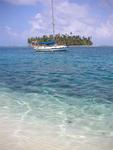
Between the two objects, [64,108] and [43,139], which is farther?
[64,108]

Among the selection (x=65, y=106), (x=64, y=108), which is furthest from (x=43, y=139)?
(x=65, y=106)

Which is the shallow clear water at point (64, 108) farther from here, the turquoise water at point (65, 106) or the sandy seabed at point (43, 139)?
the sandy seabed at point (43, 139)

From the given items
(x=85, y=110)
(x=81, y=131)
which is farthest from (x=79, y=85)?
(x=81, y=131)

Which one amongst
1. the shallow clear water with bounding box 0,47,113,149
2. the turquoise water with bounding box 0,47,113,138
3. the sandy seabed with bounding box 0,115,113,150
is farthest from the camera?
the turquoise water with bounding box 0,47,113,138

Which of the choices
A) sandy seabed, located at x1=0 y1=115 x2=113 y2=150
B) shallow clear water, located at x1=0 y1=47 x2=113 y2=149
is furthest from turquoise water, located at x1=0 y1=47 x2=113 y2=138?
sandy seabed, located at x1=0 y1=115 x2=113 y2=150

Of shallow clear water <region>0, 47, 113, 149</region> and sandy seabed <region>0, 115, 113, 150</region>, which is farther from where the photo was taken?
shallow clear water <region>0, 47, 113, 149</region>

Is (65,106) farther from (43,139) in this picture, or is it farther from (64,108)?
(43,139)

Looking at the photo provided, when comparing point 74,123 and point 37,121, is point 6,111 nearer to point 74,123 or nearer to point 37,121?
point 37,121

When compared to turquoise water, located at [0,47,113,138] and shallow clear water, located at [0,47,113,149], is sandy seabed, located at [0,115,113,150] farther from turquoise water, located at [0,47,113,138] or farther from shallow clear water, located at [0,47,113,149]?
turquoise water, located at [0,47,113,138]

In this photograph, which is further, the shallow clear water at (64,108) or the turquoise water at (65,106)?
the turquoise water at (65,106)

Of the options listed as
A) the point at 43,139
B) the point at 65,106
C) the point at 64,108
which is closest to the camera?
the point at 43,139

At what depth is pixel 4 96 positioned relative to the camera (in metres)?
17.2

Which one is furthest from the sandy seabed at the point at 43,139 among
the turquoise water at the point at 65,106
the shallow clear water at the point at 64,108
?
the turquoise water at the point at 65,106

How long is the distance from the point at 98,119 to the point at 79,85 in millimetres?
9220
